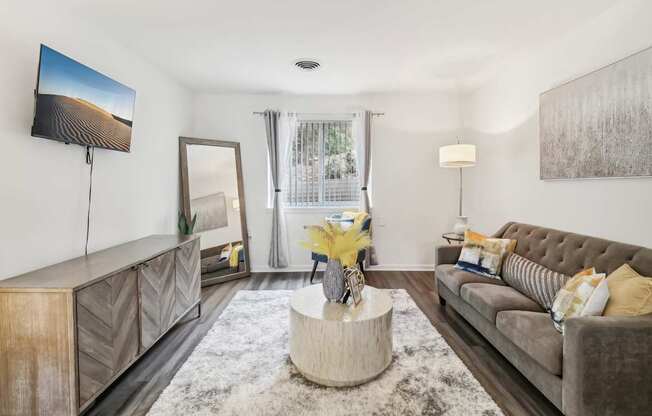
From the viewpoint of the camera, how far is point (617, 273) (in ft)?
6.37

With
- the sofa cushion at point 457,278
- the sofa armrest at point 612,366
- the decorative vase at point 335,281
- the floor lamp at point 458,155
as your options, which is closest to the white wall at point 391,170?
the floor lamp at point 458,155

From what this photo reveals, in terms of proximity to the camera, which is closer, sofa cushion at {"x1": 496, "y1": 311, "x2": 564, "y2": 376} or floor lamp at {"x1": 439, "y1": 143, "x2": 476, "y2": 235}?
sofa cushion at {"x1": 496, "y1": 311, "x2": 564, "y2": 376}

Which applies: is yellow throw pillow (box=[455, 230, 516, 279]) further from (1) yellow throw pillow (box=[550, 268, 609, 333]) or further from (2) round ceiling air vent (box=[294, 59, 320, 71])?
(2) round ceiling air vent (box=[294, 59, 320, 71])

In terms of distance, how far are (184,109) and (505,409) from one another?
14.8 ft

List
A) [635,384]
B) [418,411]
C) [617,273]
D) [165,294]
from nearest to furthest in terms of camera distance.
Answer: [635,384] → [418,411] → [617,273] → [165,294]

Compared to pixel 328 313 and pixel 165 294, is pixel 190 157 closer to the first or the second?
pixel 165 294

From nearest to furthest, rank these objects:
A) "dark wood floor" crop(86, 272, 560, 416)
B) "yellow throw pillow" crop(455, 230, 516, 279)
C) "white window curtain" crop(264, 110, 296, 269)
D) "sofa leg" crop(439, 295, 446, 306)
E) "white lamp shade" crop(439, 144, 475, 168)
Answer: "dark wood floor" crop(86, 272, 560, 416), "yellow throw pillow" crop(455, 230, 516, 279), "sofa leg" crop(439, 295, 446, 306), "white lamp shade" crop(439, 144, 475, 168), "white window curtain" crop(264, 110, 296, 269)

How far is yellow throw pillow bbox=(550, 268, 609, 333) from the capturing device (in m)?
1.80

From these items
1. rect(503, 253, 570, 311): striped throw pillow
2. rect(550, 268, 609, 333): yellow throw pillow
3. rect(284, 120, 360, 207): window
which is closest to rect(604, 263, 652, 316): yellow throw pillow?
rect(550, 268, 609, 333): yellow throw pillow

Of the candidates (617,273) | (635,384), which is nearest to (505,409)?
(635,384)

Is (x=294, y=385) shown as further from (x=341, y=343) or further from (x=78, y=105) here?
(x=78, y=105)

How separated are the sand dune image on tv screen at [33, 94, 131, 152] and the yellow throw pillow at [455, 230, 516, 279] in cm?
323

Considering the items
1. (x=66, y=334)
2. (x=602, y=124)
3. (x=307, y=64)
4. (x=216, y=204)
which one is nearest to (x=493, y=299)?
(x=602, y=124)

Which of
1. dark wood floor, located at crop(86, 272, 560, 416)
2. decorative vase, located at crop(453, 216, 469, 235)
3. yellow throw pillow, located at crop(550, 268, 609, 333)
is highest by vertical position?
decorative vase, located at crop(453, 216, 469, 235)
